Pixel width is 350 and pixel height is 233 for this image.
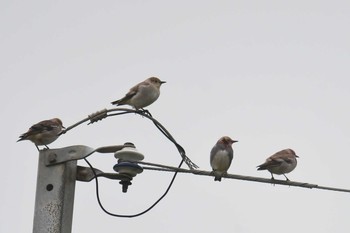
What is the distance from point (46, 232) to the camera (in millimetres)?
6023

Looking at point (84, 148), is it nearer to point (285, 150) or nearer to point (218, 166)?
point (218, 166)

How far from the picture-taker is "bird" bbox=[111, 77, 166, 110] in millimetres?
12875

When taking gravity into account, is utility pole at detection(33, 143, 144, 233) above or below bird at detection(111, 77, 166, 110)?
below

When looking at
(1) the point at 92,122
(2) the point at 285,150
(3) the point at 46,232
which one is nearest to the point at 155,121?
(1) the point at 92,122

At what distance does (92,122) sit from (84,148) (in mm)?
1179

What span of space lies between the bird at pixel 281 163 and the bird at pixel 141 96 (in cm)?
251

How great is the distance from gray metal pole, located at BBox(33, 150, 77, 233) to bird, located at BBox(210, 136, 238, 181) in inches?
206

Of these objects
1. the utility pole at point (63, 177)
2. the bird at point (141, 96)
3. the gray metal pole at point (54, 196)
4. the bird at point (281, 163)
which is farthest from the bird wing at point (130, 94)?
the gray metal pole at point (54, 196)

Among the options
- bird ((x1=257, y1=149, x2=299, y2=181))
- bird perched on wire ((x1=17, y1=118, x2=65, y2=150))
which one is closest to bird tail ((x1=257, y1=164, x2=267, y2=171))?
bird ((x1=257, y1=149, x2=299, y2=181))

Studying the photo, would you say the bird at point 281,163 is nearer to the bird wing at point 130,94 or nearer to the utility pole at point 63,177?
the bird wing at point 130,94

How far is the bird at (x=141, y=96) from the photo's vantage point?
42.2 feet

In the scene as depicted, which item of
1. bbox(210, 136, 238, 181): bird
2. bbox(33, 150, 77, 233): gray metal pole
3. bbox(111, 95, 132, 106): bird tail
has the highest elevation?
bbox(111, 95, 132, 106): bird tail

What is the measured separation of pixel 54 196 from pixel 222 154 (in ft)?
19.2

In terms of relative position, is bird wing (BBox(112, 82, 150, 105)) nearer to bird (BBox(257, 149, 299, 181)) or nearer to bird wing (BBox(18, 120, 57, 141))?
bird wing (BBox(18, 120, 57, 141))
